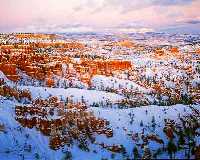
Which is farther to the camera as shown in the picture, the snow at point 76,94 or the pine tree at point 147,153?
the snow at point 76,94

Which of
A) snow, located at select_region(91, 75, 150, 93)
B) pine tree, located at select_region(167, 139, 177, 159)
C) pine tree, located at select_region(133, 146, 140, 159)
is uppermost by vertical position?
pine tree, located at select_region(167, 139, 177, 159)

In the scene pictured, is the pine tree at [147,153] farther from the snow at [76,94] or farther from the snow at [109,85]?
the snow at [109,85]

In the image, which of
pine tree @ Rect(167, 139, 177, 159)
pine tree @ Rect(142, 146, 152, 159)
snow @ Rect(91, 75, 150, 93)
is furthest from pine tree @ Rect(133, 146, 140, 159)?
snow @ Rect(91, 75, 150, 93)

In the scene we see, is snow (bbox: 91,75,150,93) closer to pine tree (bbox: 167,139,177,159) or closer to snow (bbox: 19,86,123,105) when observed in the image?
snow (bbox: 19,86,123,105)

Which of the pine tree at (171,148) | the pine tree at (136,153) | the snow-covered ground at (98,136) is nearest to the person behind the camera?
the pine tree at (171,148)

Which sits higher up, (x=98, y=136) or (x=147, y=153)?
(x=98, y=136)

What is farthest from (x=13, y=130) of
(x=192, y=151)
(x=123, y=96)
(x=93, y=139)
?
(x=123, y=96)

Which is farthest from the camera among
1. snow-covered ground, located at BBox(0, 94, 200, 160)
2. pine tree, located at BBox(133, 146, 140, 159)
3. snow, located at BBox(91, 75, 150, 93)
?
snow, located at BBox(91, 75, 150, 93)

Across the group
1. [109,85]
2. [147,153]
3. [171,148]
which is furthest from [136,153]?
[109,85]

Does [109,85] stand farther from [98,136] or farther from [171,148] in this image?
[171,148]

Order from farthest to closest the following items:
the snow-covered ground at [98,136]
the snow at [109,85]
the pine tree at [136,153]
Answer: the snow at [109,85] → the pine tree at [136,153] → the snow-covered ground at [98,136]

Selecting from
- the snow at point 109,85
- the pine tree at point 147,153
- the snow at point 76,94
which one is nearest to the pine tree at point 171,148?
A: the pine tree at point 147,153
